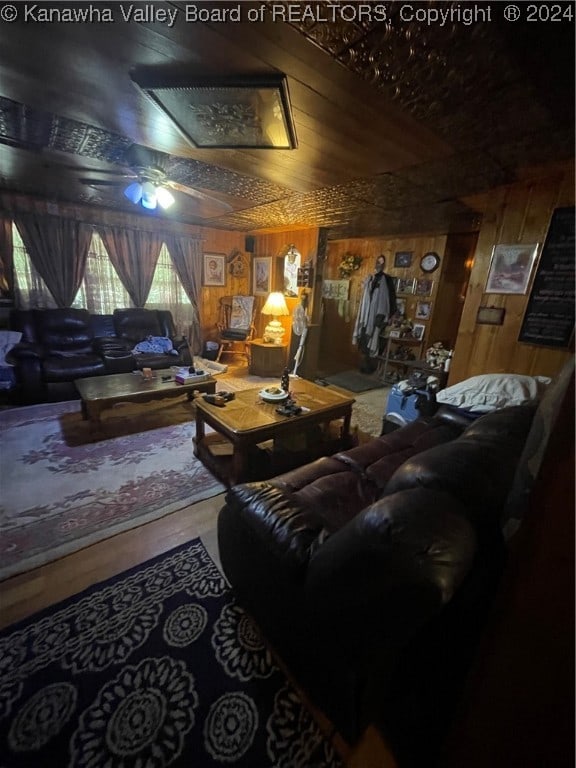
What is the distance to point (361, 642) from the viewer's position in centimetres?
70

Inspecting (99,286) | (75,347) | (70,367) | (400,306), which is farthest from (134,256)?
(400,306)

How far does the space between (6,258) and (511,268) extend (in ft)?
17.2

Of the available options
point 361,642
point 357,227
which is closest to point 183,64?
point 361,642

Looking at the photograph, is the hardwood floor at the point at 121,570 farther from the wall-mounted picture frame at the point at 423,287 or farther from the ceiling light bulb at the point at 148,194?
the wall-mounted picture frame at the point at 423,287

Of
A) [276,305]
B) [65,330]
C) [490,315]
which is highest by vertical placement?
[490,315]

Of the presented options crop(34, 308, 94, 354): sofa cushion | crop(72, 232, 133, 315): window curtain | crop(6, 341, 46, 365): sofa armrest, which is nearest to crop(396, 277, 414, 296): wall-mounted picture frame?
crop(72, 232, 133, 315): window curtain

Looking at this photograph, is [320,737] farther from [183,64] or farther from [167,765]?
[183,64]

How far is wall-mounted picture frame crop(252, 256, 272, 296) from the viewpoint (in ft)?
16.8

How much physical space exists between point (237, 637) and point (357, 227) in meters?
4.47

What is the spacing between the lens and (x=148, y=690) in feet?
3.37

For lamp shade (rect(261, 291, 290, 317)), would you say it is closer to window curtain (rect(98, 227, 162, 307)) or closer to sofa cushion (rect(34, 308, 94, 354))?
window curtain (rect(98, 227, 162, 307))

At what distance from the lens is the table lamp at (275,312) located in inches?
181

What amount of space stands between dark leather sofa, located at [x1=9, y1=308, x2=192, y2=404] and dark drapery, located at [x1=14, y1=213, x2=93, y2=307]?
0.45 meters

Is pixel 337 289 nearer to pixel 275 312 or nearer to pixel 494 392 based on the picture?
pixel 275 312
